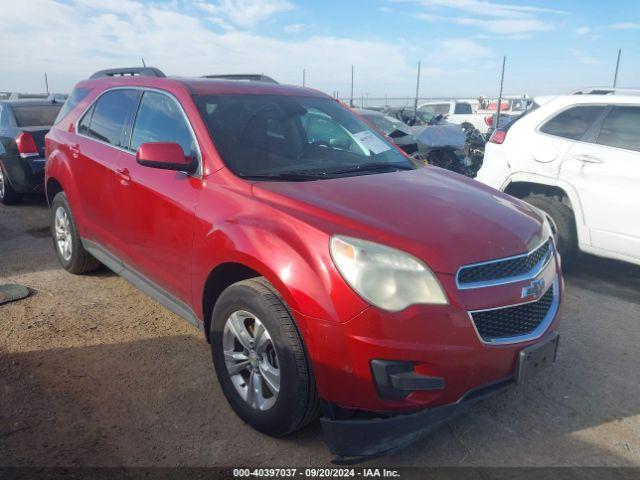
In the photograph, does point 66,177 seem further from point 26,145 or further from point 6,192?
point 6,192

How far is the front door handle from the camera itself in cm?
356

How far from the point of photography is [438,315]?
2.17m

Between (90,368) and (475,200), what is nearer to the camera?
(475,200)

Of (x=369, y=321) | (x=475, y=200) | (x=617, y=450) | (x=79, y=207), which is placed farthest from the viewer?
(x=79, y=207)

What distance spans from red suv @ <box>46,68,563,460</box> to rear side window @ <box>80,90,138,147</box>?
0.33ft

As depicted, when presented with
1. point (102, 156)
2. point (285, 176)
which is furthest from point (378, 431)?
point (102, 156)

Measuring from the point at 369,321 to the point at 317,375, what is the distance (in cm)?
36

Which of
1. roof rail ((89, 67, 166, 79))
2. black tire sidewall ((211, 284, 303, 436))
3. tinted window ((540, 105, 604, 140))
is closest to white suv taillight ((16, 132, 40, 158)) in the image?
roof rail ((89, 67, 166, 79))

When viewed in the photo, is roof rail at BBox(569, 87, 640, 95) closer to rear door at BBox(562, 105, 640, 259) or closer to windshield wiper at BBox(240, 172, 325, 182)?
rear door at BBox(562, 105, 640, 259)

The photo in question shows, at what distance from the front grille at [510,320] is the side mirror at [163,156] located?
1782mm

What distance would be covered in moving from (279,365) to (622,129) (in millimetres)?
3991

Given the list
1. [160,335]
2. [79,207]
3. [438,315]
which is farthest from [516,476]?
[79,207]

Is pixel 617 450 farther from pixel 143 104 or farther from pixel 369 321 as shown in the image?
pixel 143 104

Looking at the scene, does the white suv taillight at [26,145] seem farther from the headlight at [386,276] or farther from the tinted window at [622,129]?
the tinted window at [622,129]
